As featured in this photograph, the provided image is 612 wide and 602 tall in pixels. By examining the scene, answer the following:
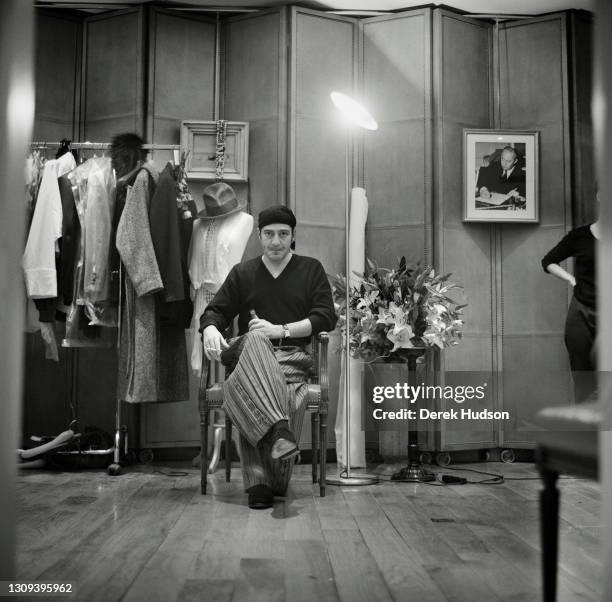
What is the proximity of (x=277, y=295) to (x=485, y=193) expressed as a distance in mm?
1813

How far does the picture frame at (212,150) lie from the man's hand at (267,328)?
1.51 meters

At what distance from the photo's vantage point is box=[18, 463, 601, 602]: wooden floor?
71.3 inches


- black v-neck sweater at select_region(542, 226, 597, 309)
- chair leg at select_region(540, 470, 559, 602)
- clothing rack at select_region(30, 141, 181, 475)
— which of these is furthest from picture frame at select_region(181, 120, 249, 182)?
chair leg at select_region(540, 470, 559, 602)

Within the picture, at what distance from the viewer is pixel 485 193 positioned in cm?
480

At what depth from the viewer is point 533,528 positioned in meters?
2.63

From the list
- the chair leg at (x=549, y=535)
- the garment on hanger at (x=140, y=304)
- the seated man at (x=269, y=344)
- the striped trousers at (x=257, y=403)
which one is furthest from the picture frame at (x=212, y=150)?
the chair leg at (x=549, y=535)

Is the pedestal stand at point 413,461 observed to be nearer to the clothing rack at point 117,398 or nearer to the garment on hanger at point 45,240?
Result: the clothing rack at point 117,398

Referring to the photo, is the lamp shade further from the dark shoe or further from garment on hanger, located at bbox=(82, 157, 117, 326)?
the dark shoe

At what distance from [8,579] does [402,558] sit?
1209mm

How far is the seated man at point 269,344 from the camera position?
121 inches

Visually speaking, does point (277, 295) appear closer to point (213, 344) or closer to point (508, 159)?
Answer: point (213, 344)

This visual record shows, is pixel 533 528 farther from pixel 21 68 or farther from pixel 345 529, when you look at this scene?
pixel 21 68

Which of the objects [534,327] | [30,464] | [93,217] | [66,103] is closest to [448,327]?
[534,327]

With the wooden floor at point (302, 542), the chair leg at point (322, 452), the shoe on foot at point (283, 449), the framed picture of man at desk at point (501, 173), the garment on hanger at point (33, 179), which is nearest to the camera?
the wooden floor at point (302, 542)
